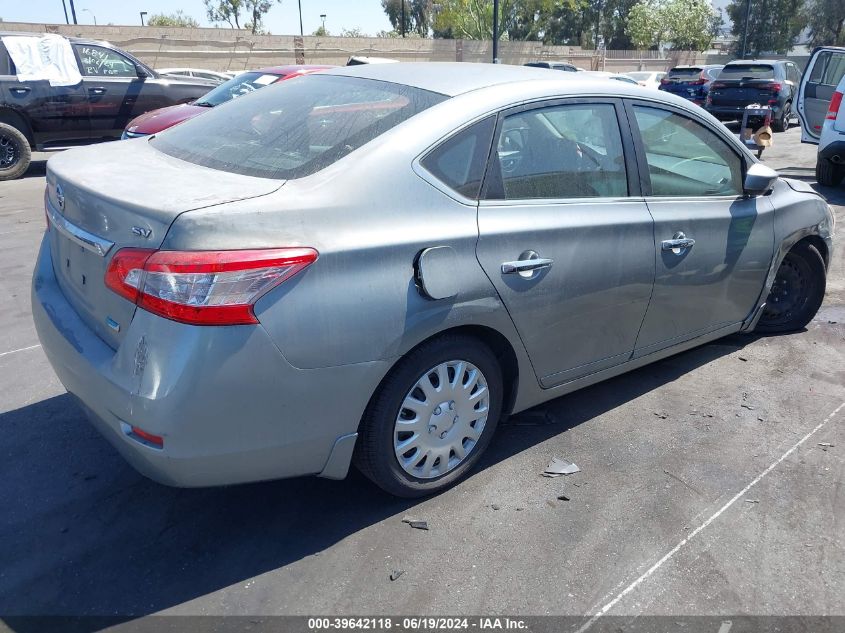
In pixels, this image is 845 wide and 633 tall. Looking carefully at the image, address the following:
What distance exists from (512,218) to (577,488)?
1223mm

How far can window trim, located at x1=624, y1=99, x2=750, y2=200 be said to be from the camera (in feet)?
11.8

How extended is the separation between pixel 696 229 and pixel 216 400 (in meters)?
2.60

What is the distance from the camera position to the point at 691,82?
22.0m

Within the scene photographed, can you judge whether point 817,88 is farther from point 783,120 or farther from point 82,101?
point 82,101

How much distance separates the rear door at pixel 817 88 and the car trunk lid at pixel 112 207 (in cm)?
1091

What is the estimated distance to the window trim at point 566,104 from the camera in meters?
3.01

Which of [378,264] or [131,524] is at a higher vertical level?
[378,264]

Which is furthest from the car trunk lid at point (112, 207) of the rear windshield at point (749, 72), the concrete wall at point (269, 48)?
the concrete wall at point (269, 48)

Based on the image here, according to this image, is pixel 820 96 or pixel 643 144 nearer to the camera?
pixel 643 144

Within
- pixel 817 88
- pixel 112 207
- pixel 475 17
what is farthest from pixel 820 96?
pixel 475 17

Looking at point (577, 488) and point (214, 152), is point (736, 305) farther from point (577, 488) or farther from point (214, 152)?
point (214, 152)

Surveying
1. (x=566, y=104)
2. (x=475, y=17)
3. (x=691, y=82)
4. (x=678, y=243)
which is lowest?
(x=691, y=82)

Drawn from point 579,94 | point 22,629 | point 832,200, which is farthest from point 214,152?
point 832,200

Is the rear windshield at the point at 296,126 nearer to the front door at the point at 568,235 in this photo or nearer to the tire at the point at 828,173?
the front door at the point at 568,235
